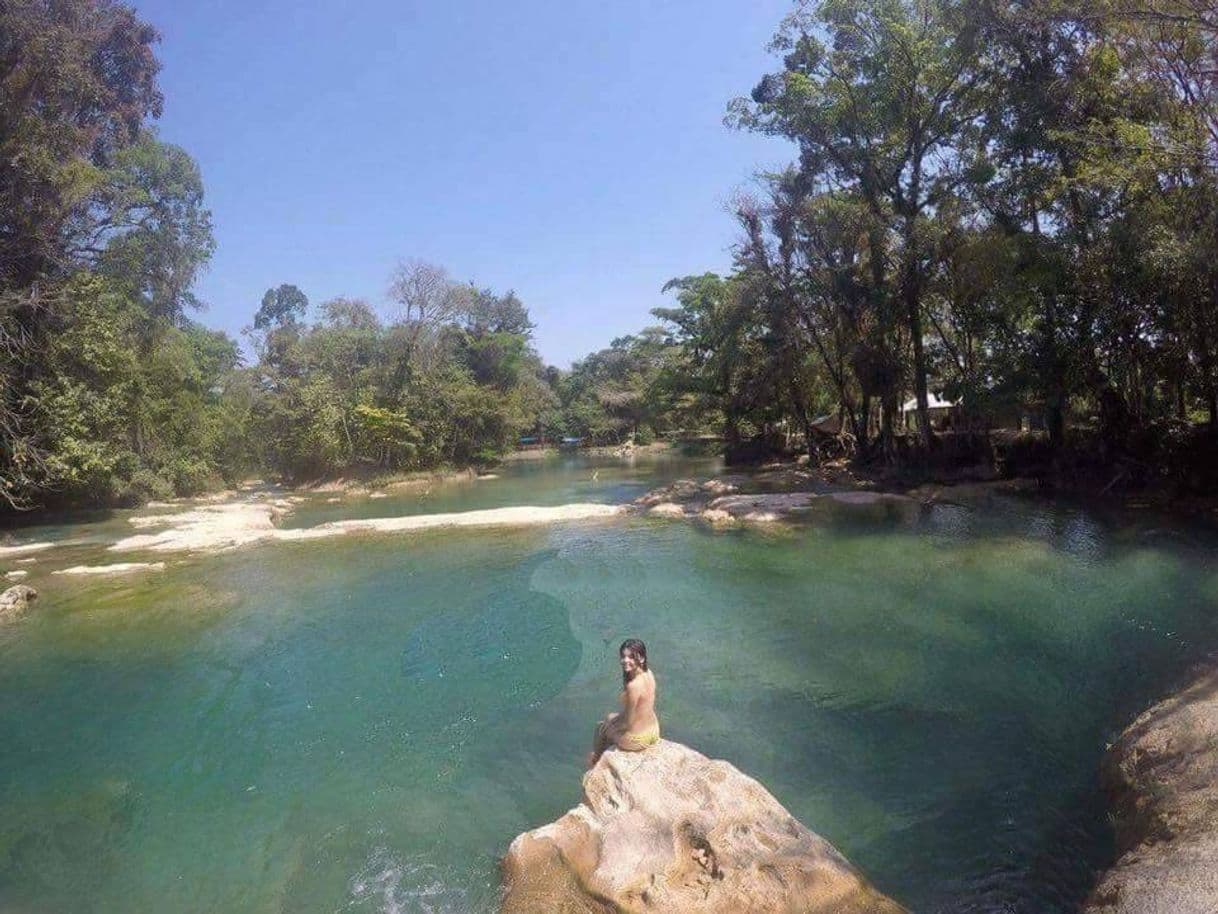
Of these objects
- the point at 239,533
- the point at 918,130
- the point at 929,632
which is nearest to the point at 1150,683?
the point at 929,632

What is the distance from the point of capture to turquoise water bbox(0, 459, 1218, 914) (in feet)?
17.6

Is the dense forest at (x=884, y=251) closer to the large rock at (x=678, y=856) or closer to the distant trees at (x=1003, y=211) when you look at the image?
the distant trees at (x=1003, y=211)

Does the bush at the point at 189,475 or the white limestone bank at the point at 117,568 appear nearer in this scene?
the white limestone bank at the point at 117,568

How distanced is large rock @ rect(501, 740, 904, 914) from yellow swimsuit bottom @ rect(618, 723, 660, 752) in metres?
0.20

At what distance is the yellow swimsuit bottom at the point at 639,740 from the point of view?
532 cm

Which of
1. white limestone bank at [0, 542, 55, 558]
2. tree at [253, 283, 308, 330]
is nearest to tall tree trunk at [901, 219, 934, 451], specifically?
white limestone bank at [0, 542, 55, 558]

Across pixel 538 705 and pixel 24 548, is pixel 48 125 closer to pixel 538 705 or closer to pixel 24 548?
pixel 24 548

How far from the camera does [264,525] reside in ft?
77.2

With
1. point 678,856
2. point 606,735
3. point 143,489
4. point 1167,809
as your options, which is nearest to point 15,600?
point 606,735

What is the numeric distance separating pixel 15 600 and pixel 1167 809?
18004 millimetres

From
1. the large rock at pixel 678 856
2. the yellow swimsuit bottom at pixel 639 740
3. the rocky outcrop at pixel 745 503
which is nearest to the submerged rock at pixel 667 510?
the rocky outcrop at pixel 745 503

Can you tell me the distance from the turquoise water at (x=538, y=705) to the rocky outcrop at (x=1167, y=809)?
15.7 inches

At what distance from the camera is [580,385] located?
7562 centimetres

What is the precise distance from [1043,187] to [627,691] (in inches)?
785
